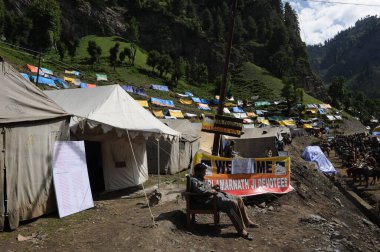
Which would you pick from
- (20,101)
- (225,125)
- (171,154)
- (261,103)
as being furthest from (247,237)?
(261,103)

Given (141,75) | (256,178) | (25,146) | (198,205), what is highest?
(141,75)

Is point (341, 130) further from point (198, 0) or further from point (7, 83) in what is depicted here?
point (198, 0)

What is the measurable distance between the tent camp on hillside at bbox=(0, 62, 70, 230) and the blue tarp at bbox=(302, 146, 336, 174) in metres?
20.7

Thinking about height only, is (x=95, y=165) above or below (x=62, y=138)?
below

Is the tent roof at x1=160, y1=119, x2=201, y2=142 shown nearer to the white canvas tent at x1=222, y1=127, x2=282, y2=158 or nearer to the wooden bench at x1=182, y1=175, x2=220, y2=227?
the white canvas tent at x1=222, y1=127, x2=282, y2=158

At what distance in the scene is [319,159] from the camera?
2753cm

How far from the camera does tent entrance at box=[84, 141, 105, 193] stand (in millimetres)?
12203

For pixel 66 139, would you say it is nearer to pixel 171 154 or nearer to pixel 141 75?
pixel 171 154

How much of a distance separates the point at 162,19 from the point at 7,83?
139 metres

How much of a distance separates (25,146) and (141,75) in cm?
8475

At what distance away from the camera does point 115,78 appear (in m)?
76.9

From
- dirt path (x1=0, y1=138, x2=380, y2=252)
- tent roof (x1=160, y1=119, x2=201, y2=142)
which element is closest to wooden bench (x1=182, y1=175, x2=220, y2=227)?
dirt path (x1=0, y1=138, x2=380, y2=252)

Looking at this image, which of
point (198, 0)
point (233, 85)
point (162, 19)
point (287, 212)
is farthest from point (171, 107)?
point (198, 0)

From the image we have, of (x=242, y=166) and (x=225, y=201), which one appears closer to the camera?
(x=225, y=201)
